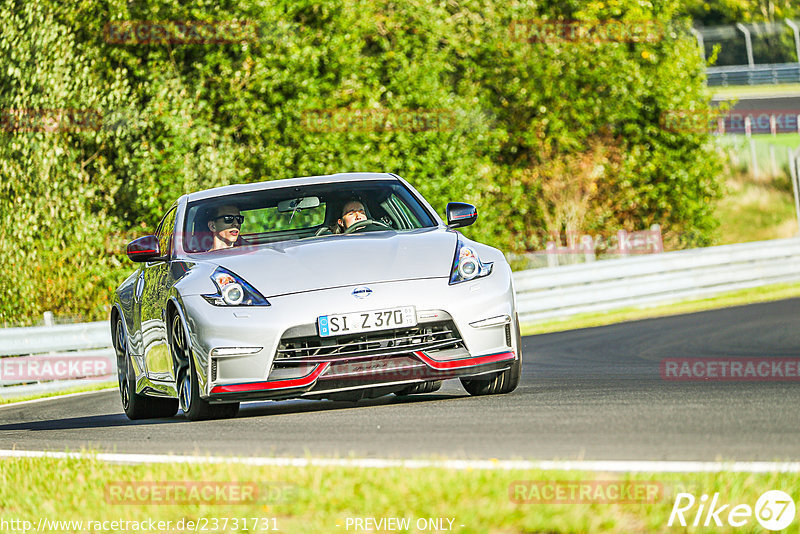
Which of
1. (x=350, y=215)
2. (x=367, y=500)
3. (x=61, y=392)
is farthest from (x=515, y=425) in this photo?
(x=61, y=392)

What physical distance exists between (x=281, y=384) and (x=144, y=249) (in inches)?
73.4

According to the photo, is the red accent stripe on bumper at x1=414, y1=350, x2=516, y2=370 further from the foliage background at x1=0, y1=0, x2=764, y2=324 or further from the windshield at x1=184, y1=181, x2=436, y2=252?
the foliage background at x1=0, y1=0, x2=764, y2=324

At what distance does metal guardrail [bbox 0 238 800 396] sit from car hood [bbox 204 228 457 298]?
7516mm

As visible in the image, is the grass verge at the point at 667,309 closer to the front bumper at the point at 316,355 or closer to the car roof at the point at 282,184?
the car roof at the point at 282,184

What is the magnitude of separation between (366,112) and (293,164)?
1804 millimetres

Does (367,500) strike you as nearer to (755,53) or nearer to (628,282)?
(628,282)

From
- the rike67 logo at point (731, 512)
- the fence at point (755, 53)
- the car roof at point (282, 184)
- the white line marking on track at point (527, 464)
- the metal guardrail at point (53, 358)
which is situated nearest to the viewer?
the rike67 logo at point (731, 512)

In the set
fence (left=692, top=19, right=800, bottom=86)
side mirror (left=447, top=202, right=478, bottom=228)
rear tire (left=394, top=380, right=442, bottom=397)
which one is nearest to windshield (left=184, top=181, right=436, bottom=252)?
side mirror (left=447, top=202, right=478, bottom=228)

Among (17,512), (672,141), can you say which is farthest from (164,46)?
(17,512)

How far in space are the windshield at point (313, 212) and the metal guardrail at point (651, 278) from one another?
954 cm

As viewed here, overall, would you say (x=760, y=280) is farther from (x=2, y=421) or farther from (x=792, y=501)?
(x=792, y=501)

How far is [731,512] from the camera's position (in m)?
3.96

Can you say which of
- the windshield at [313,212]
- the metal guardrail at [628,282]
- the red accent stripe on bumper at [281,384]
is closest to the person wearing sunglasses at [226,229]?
the windshield at [313,212]

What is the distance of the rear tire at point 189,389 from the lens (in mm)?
7605
